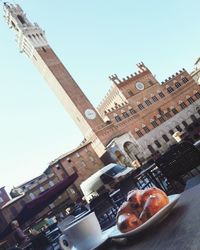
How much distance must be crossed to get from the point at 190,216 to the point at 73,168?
107 feet

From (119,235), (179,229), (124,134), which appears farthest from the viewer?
(124,134)

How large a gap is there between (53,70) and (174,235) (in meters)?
34.2

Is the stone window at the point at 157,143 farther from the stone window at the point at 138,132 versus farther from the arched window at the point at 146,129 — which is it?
the stone window at the point at 138,132

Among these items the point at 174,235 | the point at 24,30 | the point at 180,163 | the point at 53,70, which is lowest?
the point at 180,163

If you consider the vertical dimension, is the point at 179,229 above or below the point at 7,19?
below

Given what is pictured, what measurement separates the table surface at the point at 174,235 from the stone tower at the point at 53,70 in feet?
99.4

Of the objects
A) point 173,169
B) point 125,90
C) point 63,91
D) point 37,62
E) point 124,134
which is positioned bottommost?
point 173,169

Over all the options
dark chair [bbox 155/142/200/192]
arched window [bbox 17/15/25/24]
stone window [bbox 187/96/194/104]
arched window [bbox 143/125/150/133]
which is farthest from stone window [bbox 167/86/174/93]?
dark chair [bbox 155/142/200/192]

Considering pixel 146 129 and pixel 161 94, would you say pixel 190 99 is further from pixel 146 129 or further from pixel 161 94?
pixel 146 129

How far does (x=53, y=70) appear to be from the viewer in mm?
33531

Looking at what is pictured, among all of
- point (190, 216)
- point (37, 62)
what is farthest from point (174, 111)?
point (190, 216)

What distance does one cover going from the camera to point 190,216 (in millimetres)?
815

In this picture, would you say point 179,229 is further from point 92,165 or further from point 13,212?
point 13,212

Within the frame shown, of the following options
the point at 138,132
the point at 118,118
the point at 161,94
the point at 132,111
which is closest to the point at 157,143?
the point at 138,132
